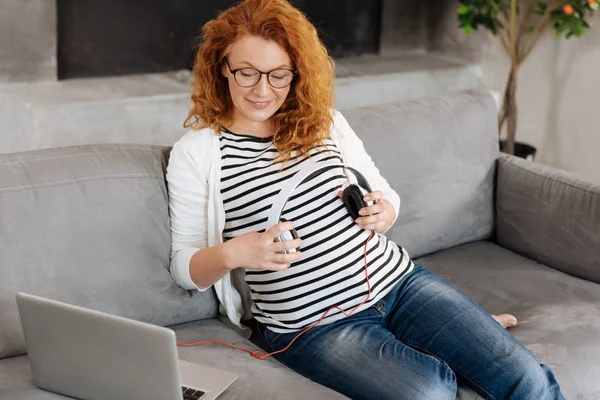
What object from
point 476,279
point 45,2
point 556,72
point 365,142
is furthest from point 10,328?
point 556,72

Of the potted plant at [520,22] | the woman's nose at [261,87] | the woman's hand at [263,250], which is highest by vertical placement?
the potted plant at [520,22]

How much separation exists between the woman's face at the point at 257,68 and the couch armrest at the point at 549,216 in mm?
783

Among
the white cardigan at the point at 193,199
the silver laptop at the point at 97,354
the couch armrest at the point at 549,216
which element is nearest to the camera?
the silver laptop at the point at 97,354

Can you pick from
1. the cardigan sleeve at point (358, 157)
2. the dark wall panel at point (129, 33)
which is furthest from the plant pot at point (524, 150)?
the cardigan sleeve at point (358, 157)

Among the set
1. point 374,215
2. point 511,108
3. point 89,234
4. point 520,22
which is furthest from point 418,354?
point 520,22

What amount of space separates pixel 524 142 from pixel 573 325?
1810 mm

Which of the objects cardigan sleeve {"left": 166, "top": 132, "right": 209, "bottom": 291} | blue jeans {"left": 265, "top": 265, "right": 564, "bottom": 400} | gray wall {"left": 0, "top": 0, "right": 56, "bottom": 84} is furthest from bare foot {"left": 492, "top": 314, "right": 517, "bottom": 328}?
gray wall {"left": 0, "top": 0, "right": 56, "bottom": 84}

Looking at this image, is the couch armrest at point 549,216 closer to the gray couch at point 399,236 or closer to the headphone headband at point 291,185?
the gray couch at point 399,236

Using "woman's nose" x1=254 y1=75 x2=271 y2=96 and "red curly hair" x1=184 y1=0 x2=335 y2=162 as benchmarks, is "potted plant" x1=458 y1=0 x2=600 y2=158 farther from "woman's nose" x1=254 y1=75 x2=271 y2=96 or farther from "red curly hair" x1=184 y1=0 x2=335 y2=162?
"woman's nose" x1=254 y1=75 x2=271 y2=96

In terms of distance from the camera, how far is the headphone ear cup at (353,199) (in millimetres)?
1525

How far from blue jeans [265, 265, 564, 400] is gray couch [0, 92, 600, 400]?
5 centimetres

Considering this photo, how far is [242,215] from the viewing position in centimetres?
156

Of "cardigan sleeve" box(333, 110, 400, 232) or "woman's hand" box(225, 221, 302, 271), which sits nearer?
"woman's hand" box(225, 221, 302, 271)

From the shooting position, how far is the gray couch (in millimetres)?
1471
